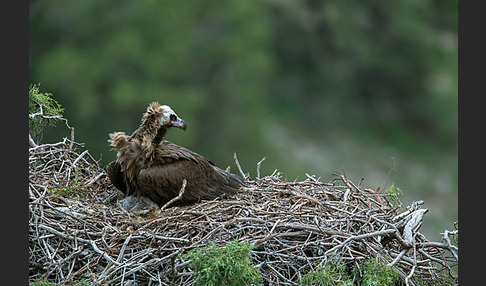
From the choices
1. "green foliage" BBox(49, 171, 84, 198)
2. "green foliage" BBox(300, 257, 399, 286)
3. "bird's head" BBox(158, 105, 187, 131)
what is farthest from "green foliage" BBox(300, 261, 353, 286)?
"green foliage" BBox(49, 171, 84, 198)

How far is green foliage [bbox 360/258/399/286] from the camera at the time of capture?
5.44 metres

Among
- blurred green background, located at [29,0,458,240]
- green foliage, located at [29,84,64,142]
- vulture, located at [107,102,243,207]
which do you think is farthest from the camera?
blurred green background, located at [29,0,458,240]

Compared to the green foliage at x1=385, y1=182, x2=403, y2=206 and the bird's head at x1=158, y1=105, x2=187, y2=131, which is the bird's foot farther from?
the green foliage at x1=385, y1=182, x2=403, y2=206

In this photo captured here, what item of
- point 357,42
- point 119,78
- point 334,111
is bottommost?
point 119,78

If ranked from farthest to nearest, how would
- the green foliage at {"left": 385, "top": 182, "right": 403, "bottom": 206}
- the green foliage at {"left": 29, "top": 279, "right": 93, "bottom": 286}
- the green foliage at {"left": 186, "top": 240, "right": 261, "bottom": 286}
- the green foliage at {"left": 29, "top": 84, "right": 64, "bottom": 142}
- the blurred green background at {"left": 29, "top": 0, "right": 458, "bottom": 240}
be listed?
the blurred green background at {"left": 29, "top": 0, "right": 458, "bottom": 240}
the green foliage at {"left": 29, "top": 84, "right": 64, "bottom": 142}
the green foliage at {"left": 385, "top": 182, "right": 403, "bottom": 206}
the green foliage at {"left": 29, "top": 279, "right": 93, "bottom": 286}
the green foliage at {"left": 186, "top": 240, "right": 261, "bottom": 286}

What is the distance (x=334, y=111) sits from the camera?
954 inches

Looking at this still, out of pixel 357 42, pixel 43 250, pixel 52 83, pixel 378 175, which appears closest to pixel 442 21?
pixel 357 42

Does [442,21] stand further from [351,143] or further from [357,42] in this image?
[351,143]

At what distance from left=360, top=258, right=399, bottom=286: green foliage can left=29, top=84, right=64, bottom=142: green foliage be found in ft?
11.5

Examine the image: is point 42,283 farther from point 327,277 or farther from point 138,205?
point 327,277

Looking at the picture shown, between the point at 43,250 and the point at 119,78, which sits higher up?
the point at 119,78

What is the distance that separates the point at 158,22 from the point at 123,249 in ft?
41.6

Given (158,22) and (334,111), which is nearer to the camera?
(158,22)

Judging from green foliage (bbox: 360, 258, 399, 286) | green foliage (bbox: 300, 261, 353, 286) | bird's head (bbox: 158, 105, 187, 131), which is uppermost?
bird's head (bbox: 158, 105, 187, 131)
